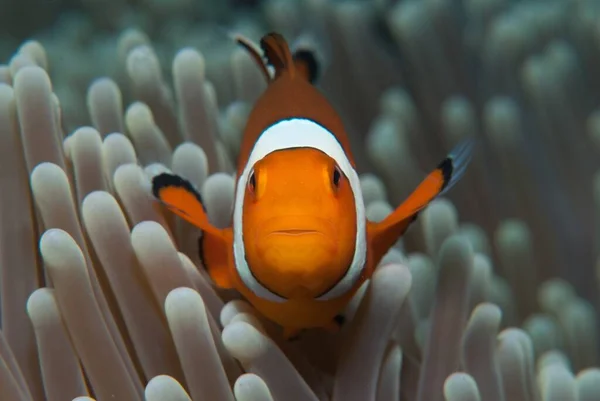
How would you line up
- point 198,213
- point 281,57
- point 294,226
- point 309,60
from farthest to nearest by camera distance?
point 309,60 < point 281,57 < point 198,213 < point 294,226

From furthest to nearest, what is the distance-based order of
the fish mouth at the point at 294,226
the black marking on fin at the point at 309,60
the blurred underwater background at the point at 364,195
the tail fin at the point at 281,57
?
1. the black marking on fin at the point at 309,60
2. the tail fin at the point at 281,57
3. the blurred underwater background at the point at 364,195
4. the fish mouth at the point at 294,226

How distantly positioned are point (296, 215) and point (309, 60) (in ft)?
1.85

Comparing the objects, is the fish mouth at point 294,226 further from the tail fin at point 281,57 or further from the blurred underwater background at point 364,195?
the tail fin at point 281,57

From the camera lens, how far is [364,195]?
130cm

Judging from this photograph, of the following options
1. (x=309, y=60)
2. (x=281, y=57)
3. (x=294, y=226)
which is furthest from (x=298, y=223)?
(x=309, y=60)

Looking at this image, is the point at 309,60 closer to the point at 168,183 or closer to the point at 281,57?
the point at 281,57

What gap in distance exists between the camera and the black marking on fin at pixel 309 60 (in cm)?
124

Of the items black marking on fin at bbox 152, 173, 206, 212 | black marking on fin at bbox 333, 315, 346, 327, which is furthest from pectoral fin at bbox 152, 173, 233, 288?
black marking on fin at bbox 333, 315, 346, 327

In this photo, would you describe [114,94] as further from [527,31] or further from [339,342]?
[527,31]

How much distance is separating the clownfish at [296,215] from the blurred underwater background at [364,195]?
0.19 ft

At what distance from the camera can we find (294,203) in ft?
2.46

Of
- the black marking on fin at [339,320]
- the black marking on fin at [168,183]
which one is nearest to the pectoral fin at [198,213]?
the black marking on fin at [168,183]

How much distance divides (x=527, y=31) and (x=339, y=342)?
3.33ft

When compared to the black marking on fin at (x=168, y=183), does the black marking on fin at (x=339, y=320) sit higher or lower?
lower
